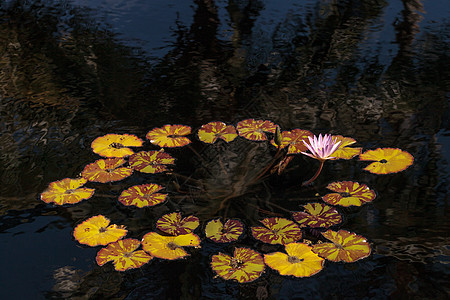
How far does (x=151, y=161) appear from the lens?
183 cm

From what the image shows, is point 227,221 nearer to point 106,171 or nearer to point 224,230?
point 224,230

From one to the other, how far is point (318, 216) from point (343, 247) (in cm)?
15

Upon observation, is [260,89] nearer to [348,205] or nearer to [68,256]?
[348,205]

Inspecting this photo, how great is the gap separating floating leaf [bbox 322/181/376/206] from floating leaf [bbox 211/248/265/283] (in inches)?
14.4

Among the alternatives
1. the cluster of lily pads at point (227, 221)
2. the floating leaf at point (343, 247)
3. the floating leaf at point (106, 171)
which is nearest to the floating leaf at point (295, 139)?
the cluster of lily pads at point (227, 221)

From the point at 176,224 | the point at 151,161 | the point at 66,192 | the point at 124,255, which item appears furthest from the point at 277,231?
the point at 66,192

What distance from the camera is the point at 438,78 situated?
237 centimetres

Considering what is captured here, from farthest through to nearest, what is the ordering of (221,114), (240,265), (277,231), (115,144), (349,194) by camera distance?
(221,114), (115,144), (349,194), (277,231), (240,265)

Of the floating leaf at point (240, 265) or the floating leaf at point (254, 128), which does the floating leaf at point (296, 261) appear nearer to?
the floating leaf at point (240, 265)

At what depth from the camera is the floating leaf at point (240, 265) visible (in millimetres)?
1341

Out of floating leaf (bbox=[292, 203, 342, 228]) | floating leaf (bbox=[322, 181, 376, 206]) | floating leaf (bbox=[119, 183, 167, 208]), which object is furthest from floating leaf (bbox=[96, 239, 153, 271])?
floating leaf (bbox=[322, 181, 376, 206])

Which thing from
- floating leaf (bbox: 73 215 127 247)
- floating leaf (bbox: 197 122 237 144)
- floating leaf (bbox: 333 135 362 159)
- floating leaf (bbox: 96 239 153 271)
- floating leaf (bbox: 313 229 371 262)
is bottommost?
floating leaf (bbox: 313 229 371 262)

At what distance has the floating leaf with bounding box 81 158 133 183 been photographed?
174cm

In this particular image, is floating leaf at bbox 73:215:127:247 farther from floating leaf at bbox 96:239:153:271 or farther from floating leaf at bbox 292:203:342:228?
floating leaf at bbox 292:203:342:228
